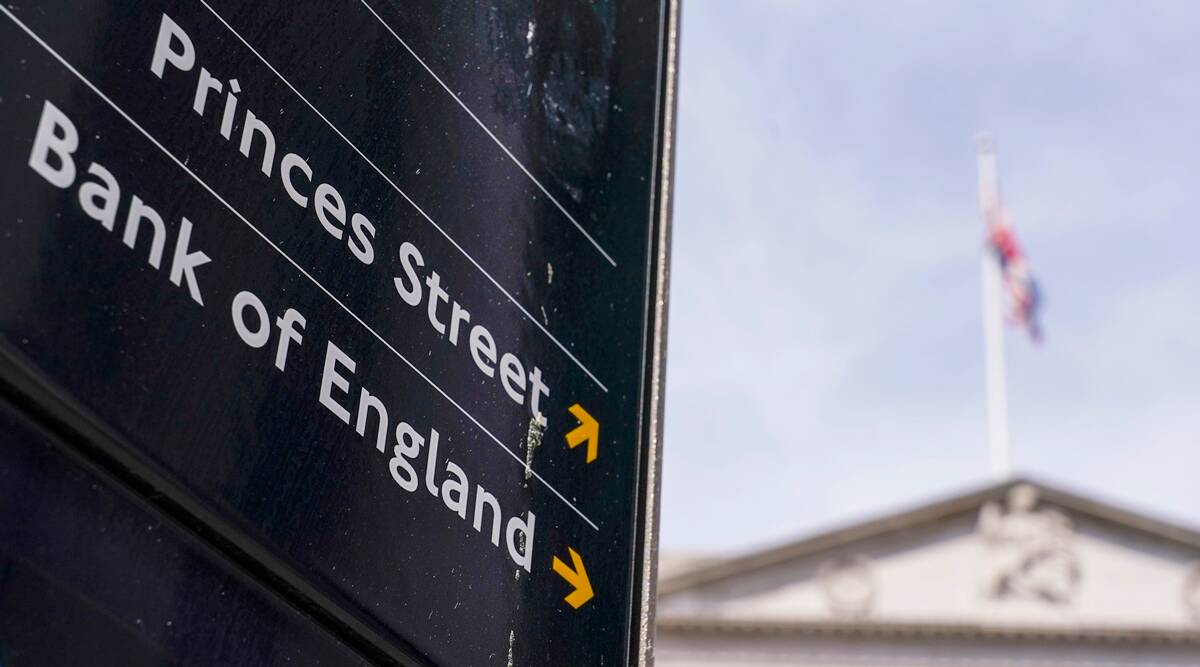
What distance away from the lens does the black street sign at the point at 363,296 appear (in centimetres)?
140

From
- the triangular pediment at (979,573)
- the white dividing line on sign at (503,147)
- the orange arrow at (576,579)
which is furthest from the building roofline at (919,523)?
the orange arrow at (576,579)

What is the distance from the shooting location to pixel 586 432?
2020mm

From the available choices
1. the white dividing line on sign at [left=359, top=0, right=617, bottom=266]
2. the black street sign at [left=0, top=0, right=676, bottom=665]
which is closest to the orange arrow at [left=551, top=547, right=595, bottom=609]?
the black street sign at [left=0, top=0, right=676, bottom=665]

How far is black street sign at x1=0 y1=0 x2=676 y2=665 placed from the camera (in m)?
1.40

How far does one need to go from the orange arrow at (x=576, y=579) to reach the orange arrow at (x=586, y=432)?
0.12 metres

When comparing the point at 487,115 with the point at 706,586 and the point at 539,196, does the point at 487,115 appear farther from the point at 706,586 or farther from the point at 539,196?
the point at 706,586

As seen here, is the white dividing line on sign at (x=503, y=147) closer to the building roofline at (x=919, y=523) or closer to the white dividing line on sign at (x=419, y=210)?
the white dividing line on sign at (x=419, y=210)

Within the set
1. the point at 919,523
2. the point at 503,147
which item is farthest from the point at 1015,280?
the point at 503,147

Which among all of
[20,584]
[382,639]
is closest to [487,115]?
[382,639]

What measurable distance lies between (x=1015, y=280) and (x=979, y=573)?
4.68m

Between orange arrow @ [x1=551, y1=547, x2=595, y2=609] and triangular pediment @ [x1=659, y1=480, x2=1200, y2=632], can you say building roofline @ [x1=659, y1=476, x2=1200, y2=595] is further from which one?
orange arrow @ [x1=551, y1=547, x2=595, y2=609]

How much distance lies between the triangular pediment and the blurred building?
0.01 metres

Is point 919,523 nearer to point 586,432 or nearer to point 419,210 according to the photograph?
point 586,432

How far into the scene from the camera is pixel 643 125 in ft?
7.76
